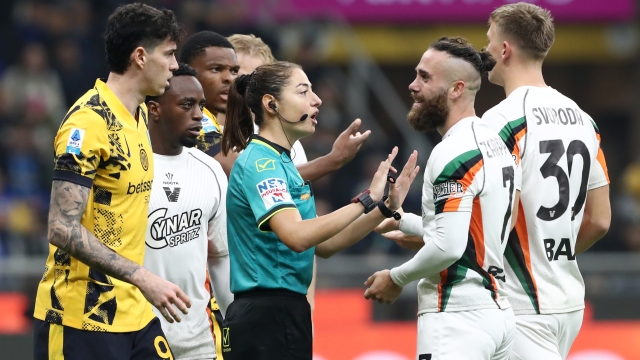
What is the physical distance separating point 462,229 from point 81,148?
1778 millimetres

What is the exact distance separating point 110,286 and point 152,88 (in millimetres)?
971

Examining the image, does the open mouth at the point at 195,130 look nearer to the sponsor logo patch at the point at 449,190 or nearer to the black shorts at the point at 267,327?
the black shorts at the point at 267,327

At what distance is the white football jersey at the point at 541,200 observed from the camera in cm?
521

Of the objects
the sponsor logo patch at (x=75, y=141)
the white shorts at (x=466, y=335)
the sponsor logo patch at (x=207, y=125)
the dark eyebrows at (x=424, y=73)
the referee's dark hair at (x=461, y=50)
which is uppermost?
the sponsor logo patch at (x=207, y=125)

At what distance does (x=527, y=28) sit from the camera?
539cm

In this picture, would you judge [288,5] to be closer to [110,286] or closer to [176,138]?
[176,138]

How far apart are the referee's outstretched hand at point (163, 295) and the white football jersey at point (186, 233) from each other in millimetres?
1041

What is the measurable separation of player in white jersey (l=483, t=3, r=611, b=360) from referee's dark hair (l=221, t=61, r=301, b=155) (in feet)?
3.66

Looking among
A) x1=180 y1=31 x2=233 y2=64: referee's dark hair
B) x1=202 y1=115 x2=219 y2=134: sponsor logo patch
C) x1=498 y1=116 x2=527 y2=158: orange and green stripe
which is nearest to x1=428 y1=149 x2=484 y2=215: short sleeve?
x1=498 y1=116 x2=527 y2=158: orange and green stripe

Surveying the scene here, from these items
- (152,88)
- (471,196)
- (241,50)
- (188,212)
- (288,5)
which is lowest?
(471,196)

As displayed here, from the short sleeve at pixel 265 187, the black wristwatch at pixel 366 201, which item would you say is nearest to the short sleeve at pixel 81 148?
the short sleeve at pixel 265 187

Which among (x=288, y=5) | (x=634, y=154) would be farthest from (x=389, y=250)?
(x=634, y=154)

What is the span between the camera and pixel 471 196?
15.6ft

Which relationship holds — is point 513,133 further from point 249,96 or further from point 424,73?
point 249,96
